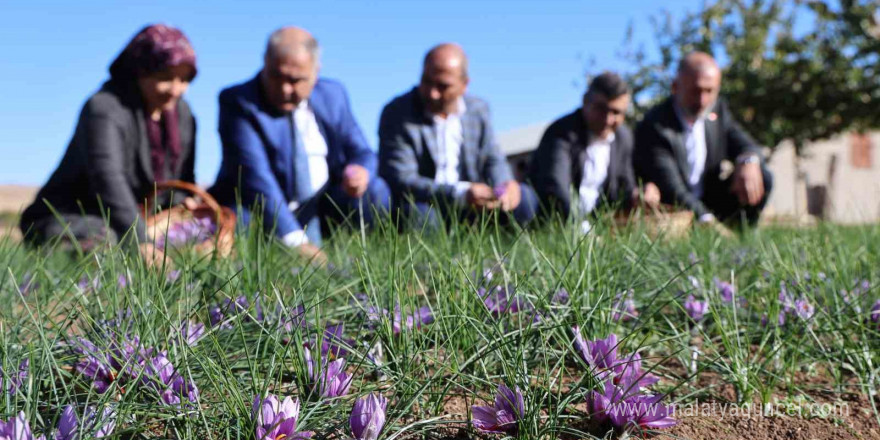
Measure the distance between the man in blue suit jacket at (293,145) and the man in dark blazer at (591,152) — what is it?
3.53 ft

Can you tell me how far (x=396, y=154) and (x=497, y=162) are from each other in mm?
757

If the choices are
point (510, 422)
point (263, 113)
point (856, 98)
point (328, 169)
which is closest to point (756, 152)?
point (328, 169)

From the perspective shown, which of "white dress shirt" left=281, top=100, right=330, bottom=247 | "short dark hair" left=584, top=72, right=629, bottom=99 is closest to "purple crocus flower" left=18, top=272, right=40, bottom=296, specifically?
"white dress shirt" left=281, top=100, right=330, bottom=247

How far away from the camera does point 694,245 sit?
250 centimetres

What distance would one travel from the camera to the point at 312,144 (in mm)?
4516

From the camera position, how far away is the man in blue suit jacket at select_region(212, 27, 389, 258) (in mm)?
4102

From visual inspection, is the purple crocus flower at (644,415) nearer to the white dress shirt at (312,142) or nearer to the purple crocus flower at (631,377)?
the purple crocus flower at (631,377)

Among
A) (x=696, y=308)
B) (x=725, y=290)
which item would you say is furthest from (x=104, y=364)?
(x=725, y=290)

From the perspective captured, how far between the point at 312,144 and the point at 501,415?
3.50 meters

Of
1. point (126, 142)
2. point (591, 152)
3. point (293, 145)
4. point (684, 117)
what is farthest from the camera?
point (684, 117)

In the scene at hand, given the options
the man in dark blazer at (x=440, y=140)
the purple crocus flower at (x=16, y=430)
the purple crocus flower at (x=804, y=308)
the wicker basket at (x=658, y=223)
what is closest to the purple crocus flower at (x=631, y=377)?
the purple crocus flower at (x=804, y=308)

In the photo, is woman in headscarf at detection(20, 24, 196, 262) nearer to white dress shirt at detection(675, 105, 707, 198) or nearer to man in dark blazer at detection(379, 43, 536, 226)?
man in dark blazer at detection(379, 43, 536, 226)

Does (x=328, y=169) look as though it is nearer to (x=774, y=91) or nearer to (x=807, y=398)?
(x=807, y=398)

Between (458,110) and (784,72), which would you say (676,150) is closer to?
(458,110)
